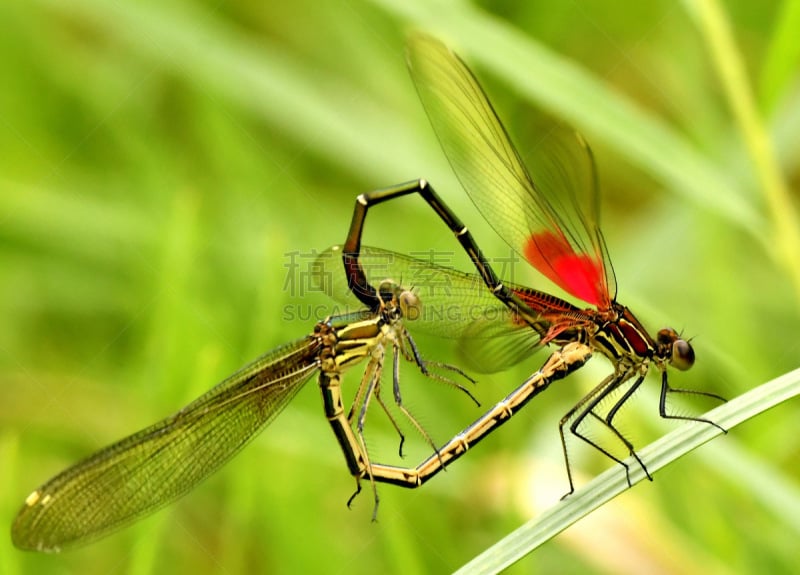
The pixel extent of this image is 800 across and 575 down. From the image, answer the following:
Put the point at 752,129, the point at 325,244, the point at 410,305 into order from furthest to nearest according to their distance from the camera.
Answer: the point at 325,244, the point at 410,305, the point at 752,129

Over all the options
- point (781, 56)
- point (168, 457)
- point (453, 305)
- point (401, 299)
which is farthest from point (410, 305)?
point (781, 56)

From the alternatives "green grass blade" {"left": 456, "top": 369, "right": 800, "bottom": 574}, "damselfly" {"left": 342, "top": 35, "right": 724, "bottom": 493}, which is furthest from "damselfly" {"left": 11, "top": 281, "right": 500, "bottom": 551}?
"green grass blade" {"left": 456, "top": 369, "right": 800, "bottom": 574}

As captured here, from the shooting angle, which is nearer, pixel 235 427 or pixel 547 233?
pixel 547 233

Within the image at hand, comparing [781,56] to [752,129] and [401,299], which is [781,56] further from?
[401,299]

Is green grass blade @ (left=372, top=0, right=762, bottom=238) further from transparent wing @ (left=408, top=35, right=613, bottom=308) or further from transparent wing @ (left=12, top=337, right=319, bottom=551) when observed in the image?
transparent wing @ (left=12, top=337, right=319, bottom=551)

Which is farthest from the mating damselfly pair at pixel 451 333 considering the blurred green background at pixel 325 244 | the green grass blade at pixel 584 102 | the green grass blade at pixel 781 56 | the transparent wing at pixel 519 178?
the green grass blade at pixel 781 56

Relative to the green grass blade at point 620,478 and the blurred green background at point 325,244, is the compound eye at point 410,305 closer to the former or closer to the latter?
the blurred green background at point 325,244
